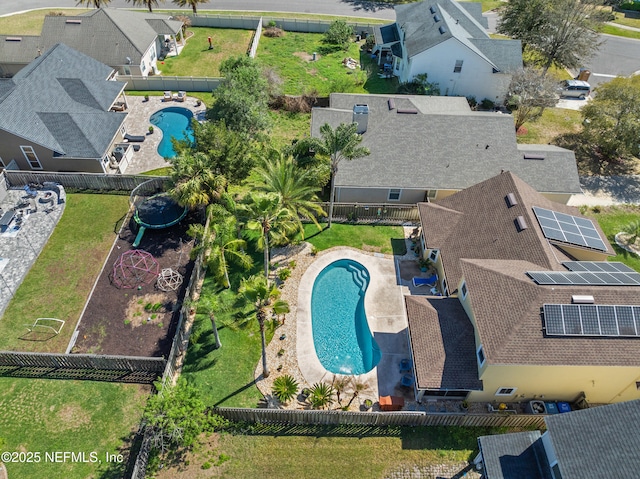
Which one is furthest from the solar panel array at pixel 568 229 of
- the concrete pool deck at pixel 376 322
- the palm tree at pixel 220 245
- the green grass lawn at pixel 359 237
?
the palm tree at pixel 220 245

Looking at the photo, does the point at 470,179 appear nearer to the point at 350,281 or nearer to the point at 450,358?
the point at 350,281

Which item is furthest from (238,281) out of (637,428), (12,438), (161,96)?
(161,96)

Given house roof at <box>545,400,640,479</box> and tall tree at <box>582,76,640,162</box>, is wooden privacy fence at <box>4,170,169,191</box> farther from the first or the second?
tall tree at <box>582,76,640,162</box>

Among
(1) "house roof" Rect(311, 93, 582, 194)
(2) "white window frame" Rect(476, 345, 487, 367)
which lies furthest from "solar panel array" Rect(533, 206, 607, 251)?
(2) "white window frame" Rect(476, 345, 487, 367)

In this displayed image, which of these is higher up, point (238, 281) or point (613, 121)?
point (613, 121)

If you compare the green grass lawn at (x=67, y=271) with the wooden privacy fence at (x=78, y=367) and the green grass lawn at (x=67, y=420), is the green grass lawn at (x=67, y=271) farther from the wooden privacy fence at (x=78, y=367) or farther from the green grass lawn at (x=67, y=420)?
the green grass lawn at (x=67, y=420)

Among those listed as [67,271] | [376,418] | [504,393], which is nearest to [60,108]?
[67,271]
